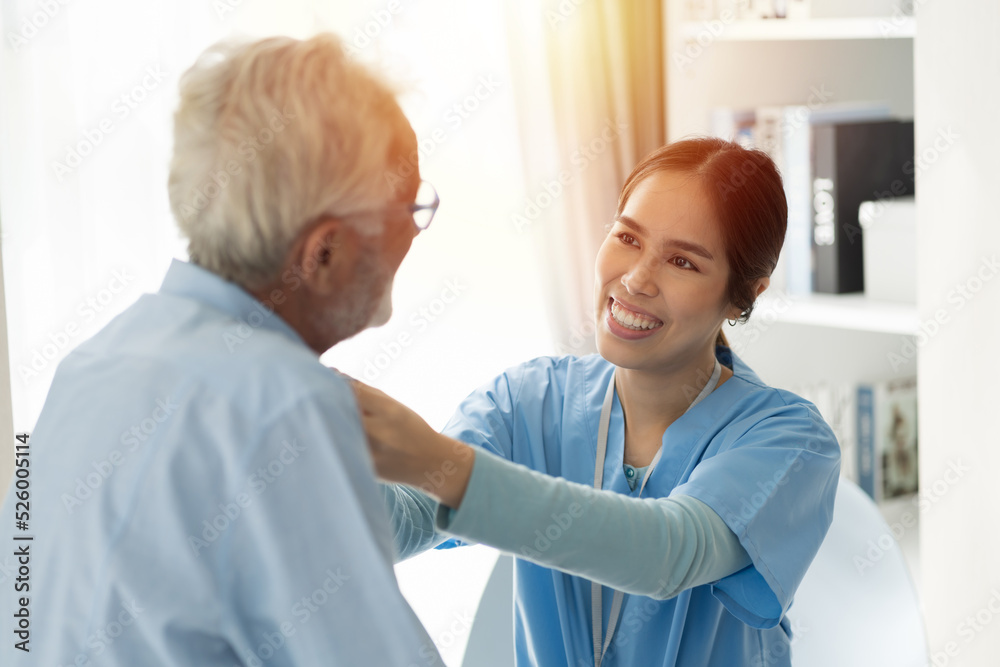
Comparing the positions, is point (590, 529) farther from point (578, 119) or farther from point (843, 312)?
point (578, 119)

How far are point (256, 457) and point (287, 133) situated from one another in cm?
24

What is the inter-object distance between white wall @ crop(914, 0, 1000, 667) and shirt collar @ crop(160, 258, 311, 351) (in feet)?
4.14

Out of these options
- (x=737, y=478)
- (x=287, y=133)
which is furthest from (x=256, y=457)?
(x=737, y=478)

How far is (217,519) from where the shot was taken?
2.27 feet

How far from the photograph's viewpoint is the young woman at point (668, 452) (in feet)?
3.35

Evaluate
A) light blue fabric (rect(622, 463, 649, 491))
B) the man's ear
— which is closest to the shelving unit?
light blue fabric (rect(622, 463, 649, 491))

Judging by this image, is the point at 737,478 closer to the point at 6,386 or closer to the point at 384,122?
the point at 384,122

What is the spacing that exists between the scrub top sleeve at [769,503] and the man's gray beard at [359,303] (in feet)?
1.54

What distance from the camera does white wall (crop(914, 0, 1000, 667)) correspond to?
1585mm

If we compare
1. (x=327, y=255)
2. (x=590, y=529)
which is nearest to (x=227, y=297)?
(x=327, y=255)

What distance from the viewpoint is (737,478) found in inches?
43.3

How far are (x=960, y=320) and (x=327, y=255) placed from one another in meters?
1.27

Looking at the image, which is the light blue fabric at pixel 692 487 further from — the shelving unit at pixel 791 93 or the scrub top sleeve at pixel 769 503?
the shelving unit at pixel 791 93

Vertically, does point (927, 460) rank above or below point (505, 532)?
below
